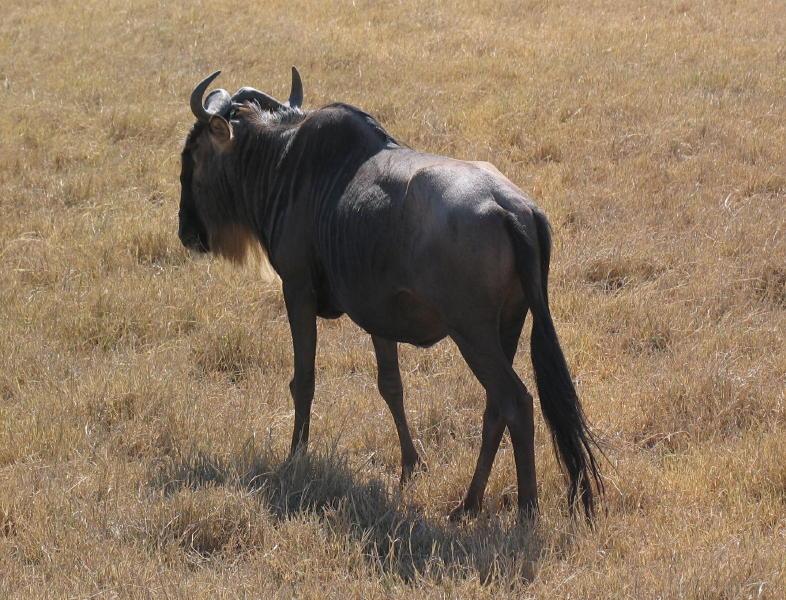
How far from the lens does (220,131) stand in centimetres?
614

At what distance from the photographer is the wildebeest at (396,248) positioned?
4695 millimetres

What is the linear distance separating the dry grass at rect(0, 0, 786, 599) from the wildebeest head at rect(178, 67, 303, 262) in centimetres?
68

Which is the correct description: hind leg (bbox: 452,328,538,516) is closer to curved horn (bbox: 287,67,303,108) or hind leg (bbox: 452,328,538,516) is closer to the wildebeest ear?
the wildebeest ear

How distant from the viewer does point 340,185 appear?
5.50 meters

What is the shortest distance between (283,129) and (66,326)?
2.24 metres

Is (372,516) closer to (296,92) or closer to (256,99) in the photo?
(256,99)

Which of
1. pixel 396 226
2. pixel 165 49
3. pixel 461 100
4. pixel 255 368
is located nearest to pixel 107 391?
pixel 255 368

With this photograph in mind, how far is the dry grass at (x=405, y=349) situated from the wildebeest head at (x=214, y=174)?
0.68 m

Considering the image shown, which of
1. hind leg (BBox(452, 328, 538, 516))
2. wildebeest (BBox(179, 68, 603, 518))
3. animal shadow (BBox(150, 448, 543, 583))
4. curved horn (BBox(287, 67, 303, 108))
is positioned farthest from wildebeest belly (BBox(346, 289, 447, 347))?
curved horn (BBox(287, 67, 303, 108))

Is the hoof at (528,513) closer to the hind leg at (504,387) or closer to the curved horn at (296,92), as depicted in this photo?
the hind leg at (504,387)

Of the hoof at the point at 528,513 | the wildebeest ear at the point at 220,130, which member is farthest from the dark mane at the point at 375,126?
the hoof at the point at 528,513

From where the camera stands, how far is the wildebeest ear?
238 inches

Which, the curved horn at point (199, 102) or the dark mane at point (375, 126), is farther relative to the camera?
the curved horn at point (199, 102)

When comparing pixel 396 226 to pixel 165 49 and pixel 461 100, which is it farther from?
pixel 165 49
